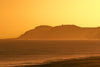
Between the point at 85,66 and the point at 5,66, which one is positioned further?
the point at 5,66

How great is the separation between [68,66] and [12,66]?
912cm

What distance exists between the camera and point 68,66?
4100 cm

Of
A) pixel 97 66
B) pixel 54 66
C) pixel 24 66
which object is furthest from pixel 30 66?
pixel 97 66

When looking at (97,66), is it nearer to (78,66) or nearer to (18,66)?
(78,66)

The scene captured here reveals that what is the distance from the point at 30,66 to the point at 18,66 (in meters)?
1.99

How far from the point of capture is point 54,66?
137 feet

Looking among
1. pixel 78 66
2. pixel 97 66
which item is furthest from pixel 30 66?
pixel 97 66

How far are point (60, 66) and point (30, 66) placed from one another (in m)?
4.74

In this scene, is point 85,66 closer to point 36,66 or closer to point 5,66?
point 36,66

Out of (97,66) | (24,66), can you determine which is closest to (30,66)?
(24,66)

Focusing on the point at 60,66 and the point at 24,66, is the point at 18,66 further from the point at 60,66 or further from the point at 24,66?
the point at 60,66

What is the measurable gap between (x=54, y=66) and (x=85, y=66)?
490cm

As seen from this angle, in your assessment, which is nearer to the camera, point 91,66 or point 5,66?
point 91,66

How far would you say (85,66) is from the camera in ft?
132
